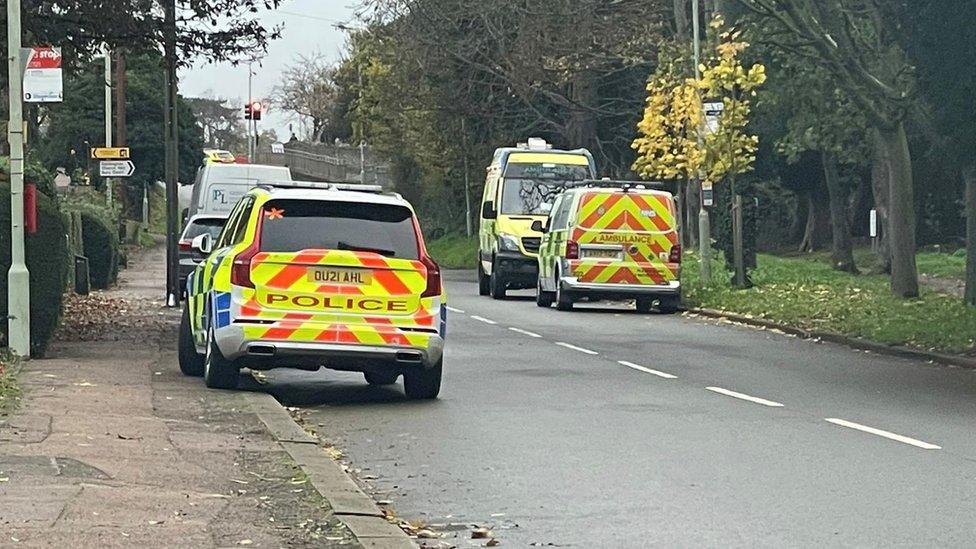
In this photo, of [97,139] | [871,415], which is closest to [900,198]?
[871,415]

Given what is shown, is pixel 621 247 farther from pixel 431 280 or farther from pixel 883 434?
pixel 883 434

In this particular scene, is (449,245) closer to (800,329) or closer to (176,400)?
(800,329)

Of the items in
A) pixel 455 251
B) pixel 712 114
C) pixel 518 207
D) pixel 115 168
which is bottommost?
pixel 455 251

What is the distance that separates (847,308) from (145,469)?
18254 millimetres

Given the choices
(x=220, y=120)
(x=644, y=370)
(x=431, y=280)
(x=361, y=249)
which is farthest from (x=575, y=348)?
(x=220, y=120)

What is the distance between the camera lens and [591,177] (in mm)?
37594

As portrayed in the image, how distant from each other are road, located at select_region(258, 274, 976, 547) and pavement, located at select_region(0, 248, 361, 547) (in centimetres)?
69

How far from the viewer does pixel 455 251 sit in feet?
209

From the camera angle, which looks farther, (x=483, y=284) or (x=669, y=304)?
(x=483, y=284)

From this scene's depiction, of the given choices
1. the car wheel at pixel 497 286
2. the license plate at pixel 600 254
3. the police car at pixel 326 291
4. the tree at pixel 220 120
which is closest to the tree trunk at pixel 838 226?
the car wheel at pixel 497 286

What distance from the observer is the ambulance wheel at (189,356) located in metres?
16.7

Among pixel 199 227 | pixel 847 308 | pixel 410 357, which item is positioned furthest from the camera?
pixel 199 227

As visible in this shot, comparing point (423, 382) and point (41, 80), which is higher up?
point (41, 80)

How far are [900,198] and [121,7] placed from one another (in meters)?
13.4
